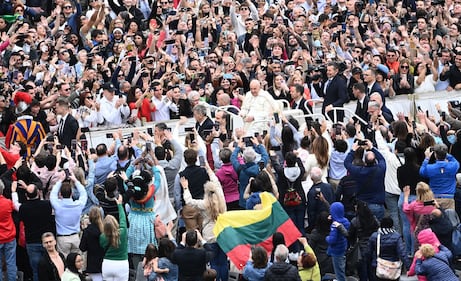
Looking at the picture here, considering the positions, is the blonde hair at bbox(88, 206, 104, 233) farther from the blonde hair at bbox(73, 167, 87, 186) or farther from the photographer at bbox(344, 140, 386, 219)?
the photographer at bbox(344, 140, 386, 219)

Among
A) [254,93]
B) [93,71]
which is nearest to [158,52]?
[93,71]

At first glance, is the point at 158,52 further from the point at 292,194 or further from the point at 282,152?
the point at 292,194

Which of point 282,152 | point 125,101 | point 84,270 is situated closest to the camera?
point 84,270

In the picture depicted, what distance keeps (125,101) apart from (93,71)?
4.74 ft

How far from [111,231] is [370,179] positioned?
3.93m

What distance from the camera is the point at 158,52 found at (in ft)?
83.7

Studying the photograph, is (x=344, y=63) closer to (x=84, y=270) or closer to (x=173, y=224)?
(x=173, y=224)

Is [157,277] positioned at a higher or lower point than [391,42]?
lower

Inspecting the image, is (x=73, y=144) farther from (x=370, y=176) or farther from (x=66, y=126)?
(x=370, y=176)

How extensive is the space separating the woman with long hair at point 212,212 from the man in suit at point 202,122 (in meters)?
2.56

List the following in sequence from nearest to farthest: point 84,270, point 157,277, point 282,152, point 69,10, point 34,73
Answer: point 157,277 < point 84,270 < point 282,152 < point 34,73 < point 69,10

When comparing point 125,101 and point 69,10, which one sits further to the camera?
point 69,10

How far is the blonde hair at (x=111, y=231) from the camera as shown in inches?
687

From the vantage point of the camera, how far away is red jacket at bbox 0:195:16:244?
59.9 feet
